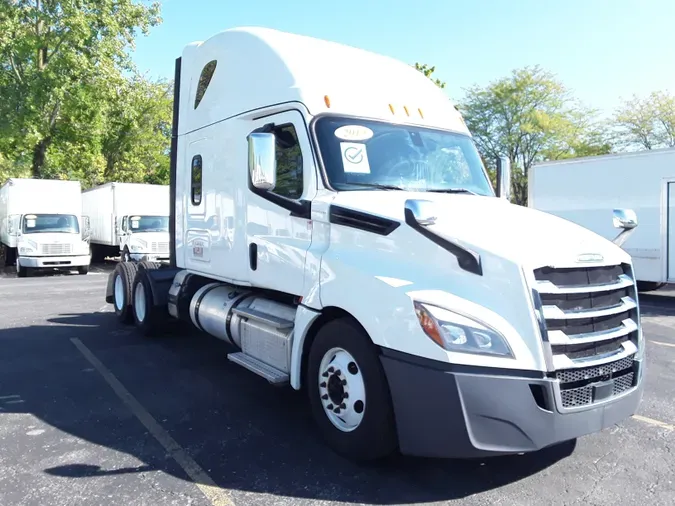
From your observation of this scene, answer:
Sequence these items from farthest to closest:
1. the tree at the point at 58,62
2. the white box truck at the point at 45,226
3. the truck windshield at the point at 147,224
Answer: the tree at the point at 58,62, the truck windshield at the point at 147,224, the white box truck at the point at 45,226

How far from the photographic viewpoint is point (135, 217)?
20328mm

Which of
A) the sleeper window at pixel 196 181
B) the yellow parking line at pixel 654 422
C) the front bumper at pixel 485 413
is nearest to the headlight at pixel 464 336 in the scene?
the front bumper at pixel 485 413

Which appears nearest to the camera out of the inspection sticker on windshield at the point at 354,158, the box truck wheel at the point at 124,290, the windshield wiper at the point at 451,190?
the inspection sticker on windshield at the point at 354,158

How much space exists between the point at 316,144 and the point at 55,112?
24321 mm

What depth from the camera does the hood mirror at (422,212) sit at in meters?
3.51

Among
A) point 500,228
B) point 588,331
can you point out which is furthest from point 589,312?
point 500,228

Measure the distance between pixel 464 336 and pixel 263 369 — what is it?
7.17 ft

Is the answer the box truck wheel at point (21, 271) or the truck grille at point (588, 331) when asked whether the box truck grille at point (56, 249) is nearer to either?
the box truck wheel at point (21, 271)

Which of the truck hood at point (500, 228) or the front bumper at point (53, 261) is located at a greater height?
the truck hood at point (500, 228)

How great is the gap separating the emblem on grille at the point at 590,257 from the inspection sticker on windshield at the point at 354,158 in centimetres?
172

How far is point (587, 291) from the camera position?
3498 mm

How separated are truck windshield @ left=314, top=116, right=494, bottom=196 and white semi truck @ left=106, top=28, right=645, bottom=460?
0.5 inches

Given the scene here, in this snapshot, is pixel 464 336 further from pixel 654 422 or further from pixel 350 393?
pixel 654 422

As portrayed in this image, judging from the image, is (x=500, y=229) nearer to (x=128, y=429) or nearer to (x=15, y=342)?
(x=128, y=429)
